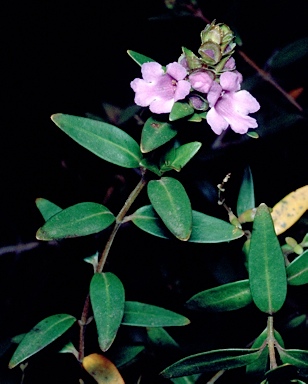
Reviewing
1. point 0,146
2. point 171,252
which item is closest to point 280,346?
point 171,252

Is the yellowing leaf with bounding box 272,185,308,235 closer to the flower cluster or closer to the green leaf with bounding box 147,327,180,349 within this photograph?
the flower cluster

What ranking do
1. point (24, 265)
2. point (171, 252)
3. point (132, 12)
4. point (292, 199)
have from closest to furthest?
1. point (292, 199)
2. point (171, 252)
3. point (24, 265)
4. point (132, 12)

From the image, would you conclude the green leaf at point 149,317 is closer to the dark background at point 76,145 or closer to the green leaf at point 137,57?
the dark background at point 76,145

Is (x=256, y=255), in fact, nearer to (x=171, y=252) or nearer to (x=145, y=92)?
(x=145, y=92)

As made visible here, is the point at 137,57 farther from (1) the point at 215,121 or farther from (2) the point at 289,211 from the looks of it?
(2) the point at 289,211

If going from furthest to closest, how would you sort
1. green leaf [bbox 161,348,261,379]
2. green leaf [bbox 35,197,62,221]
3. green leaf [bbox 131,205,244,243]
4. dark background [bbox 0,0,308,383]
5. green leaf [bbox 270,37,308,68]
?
green leaf [bbox 270,37,308,68] < dark background [bbox 0,0,308,383] < green leaf [bbox 35,197,62,221] < green leaf [bbox 131,205,244,243] < green leaf [bbox 161,348,261,379]

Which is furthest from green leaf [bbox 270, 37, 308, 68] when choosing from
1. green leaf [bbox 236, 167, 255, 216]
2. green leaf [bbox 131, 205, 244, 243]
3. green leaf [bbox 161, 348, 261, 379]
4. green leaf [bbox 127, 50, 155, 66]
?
green leaf [bbox 161, 348, 261, 379]
